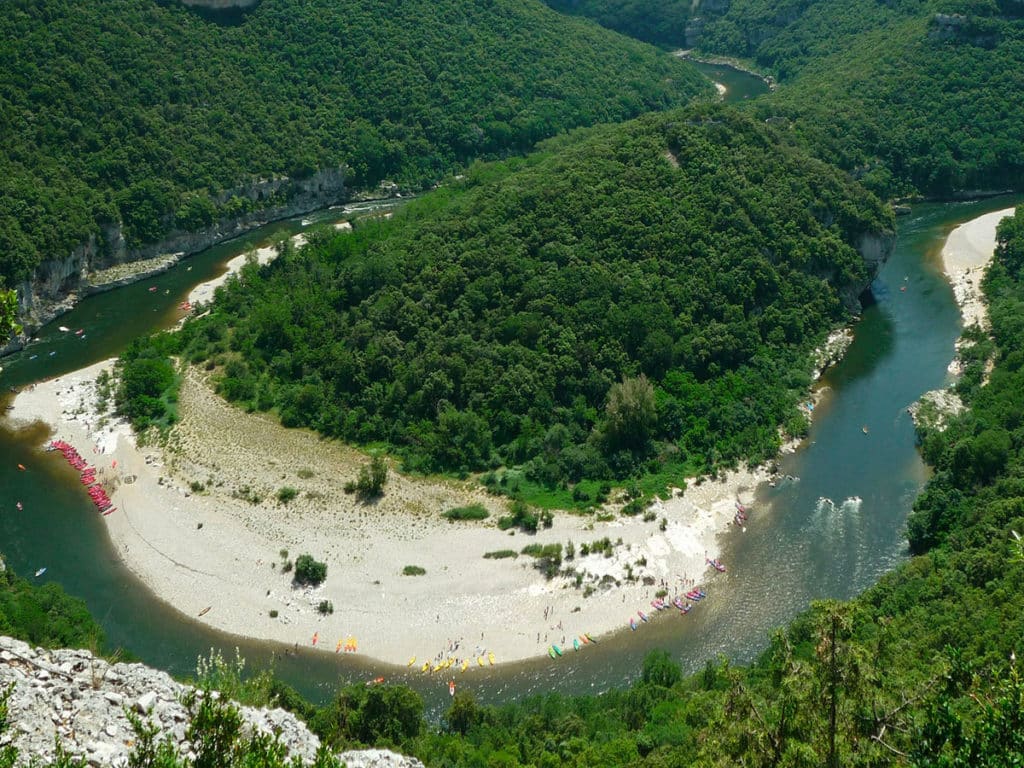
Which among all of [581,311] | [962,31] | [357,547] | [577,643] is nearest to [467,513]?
[357,547]

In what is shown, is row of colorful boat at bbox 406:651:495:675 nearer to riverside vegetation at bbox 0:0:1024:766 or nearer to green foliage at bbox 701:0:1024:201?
riverside vegetation at bbox 0:0:1024:766

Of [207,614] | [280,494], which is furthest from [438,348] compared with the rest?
[207,614]

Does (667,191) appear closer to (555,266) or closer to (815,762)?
(555,266)

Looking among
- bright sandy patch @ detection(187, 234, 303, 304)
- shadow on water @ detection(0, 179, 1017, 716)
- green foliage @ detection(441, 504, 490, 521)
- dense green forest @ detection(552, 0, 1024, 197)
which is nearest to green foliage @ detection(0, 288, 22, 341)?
shadow on water @ detection(0, 179, 1017, 716)

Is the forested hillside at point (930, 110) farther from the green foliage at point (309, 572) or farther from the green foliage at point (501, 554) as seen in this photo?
the green foliage at point (309, 572)

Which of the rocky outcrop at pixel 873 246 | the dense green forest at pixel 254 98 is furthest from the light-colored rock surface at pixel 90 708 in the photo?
the rocky outcrop at pixel 873 246
